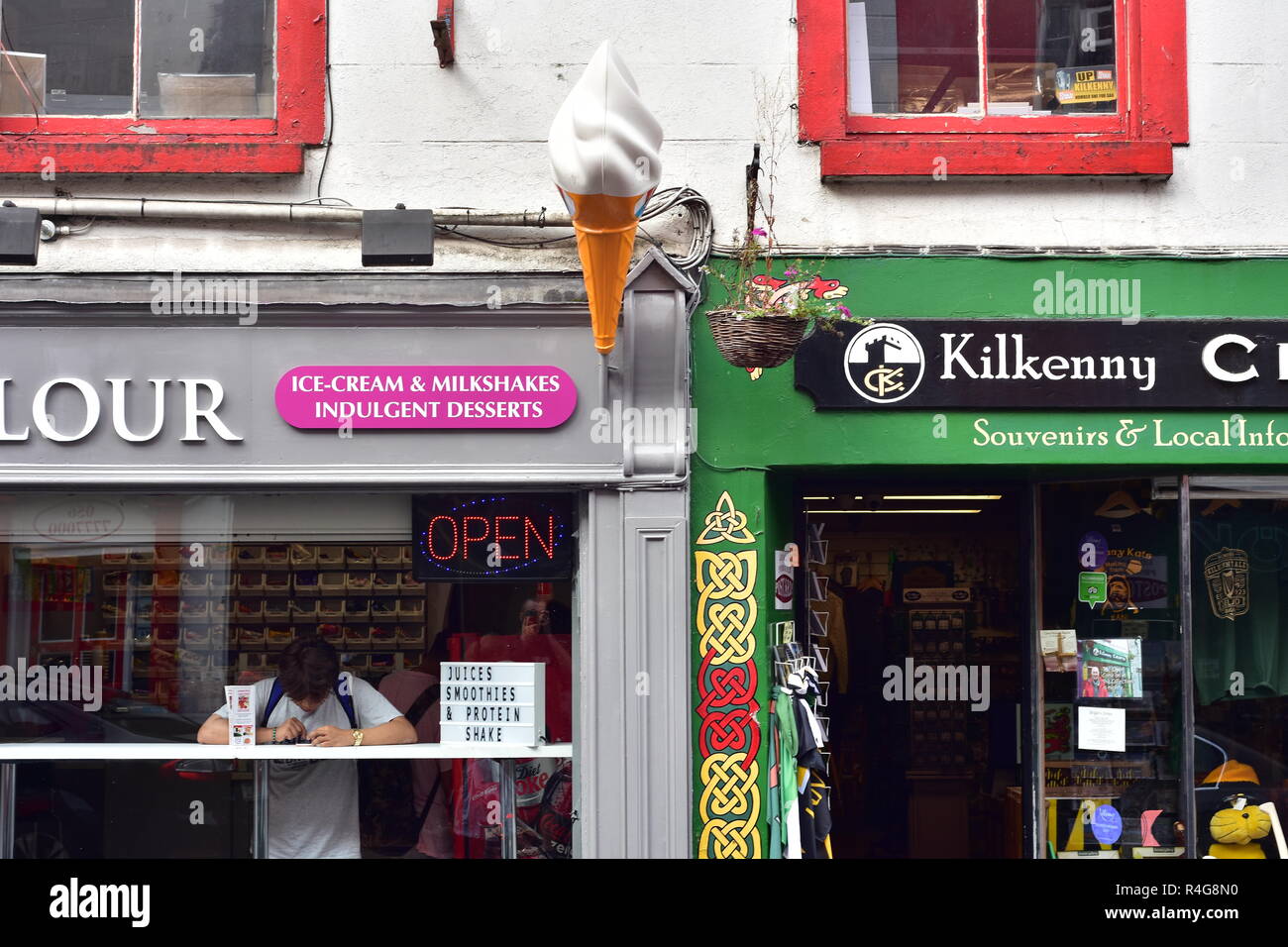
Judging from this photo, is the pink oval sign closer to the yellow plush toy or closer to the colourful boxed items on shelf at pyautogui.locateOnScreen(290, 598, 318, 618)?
the colourful boxed items on shelf at pyautogui.locateOnScreen(290, 598, 318, 618)

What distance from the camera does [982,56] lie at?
6.66m

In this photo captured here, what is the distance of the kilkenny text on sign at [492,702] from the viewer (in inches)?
254

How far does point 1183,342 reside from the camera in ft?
20.8

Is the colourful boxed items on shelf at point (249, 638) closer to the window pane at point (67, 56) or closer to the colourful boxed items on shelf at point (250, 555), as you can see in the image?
the colourful boxed items on shelf at point (250, 555)

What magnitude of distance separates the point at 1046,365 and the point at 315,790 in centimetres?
424

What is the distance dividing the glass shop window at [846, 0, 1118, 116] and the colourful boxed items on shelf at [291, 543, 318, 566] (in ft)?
11.8

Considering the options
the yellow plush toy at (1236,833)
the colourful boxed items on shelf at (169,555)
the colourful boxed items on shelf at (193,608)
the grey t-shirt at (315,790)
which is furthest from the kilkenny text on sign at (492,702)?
the yellow plush toy at (1236,833)

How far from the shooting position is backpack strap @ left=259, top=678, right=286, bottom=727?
21.3 feet

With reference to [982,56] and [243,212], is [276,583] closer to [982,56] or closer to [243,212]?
[243,212]

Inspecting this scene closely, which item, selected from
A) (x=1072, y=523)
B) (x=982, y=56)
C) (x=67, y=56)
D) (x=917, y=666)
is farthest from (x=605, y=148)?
(x=917, y=666)

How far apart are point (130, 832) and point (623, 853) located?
8.32 feet

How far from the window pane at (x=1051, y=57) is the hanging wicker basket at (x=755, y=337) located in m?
1.88

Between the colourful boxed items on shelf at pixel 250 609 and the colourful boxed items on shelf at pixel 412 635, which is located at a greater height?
the colourful boxed items on shelf at pixel 250 609

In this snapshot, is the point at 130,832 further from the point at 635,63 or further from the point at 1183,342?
the point at 1183,342
